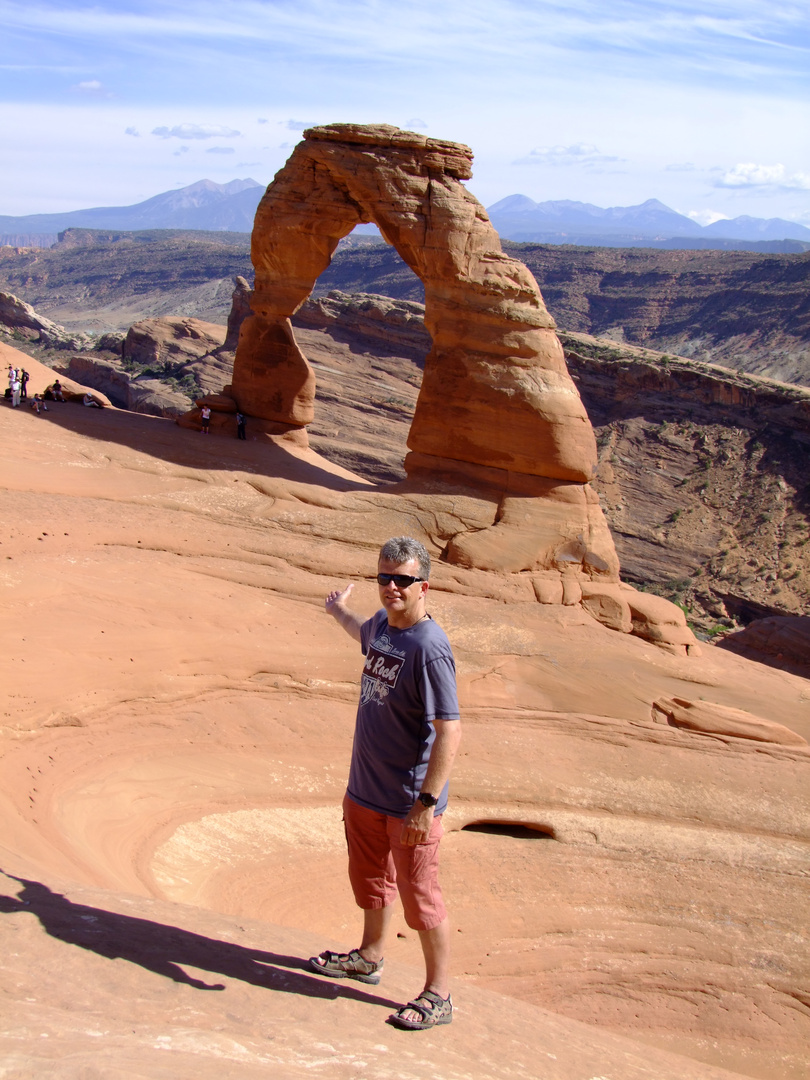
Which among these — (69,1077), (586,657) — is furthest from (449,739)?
(586,657)

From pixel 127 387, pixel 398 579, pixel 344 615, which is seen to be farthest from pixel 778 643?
pixel 127 387

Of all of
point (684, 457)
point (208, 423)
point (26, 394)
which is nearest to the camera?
point (26, 394)

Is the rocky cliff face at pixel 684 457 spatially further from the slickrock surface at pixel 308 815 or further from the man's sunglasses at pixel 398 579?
the man's sunglasses at pixel 398 579

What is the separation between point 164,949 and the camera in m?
3.99

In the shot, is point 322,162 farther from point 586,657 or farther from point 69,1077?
point 69,1077

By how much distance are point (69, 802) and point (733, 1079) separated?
15.4 ft

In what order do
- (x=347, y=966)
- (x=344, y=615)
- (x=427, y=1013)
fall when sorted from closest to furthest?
(x=427, y=1013)
(x=347, y=966)
(x=344, y=615)

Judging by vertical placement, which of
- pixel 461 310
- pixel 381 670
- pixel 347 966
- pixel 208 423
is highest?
pixel 461 310

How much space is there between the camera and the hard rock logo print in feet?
12.9

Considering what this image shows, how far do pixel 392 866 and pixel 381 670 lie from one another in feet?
A: 3.40

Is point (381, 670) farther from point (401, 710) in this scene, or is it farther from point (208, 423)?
point (208, 423)

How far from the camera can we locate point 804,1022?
23.6 feet

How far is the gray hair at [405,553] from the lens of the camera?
3943 mm

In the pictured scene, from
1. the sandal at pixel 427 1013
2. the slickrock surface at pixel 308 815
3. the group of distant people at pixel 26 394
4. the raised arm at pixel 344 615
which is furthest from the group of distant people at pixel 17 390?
the sandal at pixel 427 1013
